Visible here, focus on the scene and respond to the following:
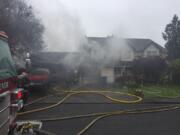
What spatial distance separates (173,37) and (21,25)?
3249 centimetres

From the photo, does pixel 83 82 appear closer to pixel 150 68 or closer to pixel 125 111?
pixel 150 68

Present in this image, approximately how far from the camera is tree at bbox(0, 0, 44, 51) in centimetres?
1877

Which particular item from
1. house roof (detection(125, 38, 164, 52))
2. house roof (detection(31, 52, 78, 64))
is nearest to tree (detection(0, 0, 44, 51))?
house roof (detection(31, 52, 78, 64))

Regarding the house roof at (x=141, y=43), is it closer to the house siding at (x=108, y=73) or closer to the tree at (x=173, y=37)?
the tree at (x=173, y=37)

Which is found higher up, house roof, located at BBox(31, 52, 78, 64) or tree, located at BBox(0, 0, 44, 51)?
tree, located at BBox(0, 0, 44, 51)

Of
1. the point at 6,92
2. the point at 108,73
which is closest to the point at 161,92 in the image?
the point at 108,73

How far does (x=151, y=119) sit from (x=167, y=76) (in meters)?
18.5

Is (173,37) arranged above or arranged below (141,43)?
above

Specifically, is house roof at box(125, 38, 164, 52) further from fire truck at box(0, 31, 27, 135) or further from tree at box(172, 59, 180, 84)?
fire truck at box(0, 31, 27, 135)

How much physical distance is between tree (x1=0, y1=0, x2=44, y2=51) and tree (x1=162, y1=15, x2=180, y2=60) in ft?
87.3

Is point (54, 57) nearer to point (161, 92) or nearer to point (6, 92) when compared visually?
point (161, 92)

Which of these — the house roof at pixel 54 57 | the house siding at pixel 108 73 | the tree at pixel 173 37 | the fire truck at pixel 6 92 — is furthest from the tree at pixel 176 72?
the fire truck at pixel 6 92

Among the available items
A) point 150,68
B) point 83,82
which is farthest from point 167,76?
point 83,82

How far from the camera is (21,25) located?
19.9 meters
